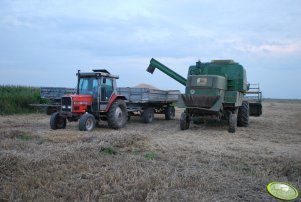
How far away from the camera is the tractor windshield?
1228 cm

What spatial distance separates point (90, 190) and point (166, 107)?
43.4 ft

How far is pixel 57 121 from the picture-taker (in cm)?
1225

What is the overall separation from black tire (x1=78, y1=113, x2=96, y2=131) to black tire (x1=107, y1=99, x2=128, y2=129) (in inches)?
35.5

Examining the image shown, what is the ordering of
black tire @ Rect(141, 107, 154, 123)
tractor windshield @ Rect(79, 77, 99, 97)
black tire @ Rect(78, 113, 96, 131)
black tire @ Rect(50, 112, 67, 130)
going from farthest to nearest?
black tire @ Rect(141, 107, 154, 123), tractor windshield @ Rect(79, 77, 99, 97), black tire @ Rect(50, 112, 67, 130), black tire @ Rect(78, 113, 96, 131)

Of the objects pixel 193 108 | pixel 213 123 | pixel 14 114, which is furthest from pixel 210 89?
pixel 14 114

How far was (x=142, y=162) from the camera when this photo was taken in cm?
657

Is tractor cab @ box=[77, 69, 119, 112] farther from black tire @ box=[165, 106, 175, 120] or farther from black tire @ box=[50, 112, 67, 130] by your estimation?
black tire @ box=[165, 106, 175, 120]

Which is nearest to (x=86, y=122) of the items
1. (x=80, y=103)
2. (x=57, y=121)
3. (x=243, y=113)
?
(x=80, y=103)

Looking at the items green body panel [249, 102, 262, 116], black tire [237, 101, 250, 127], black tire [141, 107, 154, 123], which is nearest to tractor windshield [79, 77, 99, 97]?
black tire [141, 107, 154, 123]

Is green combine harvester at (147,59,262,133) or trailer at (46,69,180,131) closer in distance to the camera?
trailer at (46,69,180,131)

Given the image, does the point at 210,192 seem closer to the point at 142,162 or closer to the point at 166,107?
the point at 142,162

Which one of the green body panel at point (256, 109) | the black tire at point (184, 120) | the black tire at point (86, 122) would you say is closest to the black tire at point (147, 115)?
the black tire at point (184, 120)

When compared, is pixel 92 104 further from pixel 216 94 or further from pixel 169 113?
pixel 169 113

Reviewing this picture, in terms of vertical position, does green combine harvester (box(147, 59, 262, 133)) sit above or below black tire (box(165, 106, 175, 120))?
above
